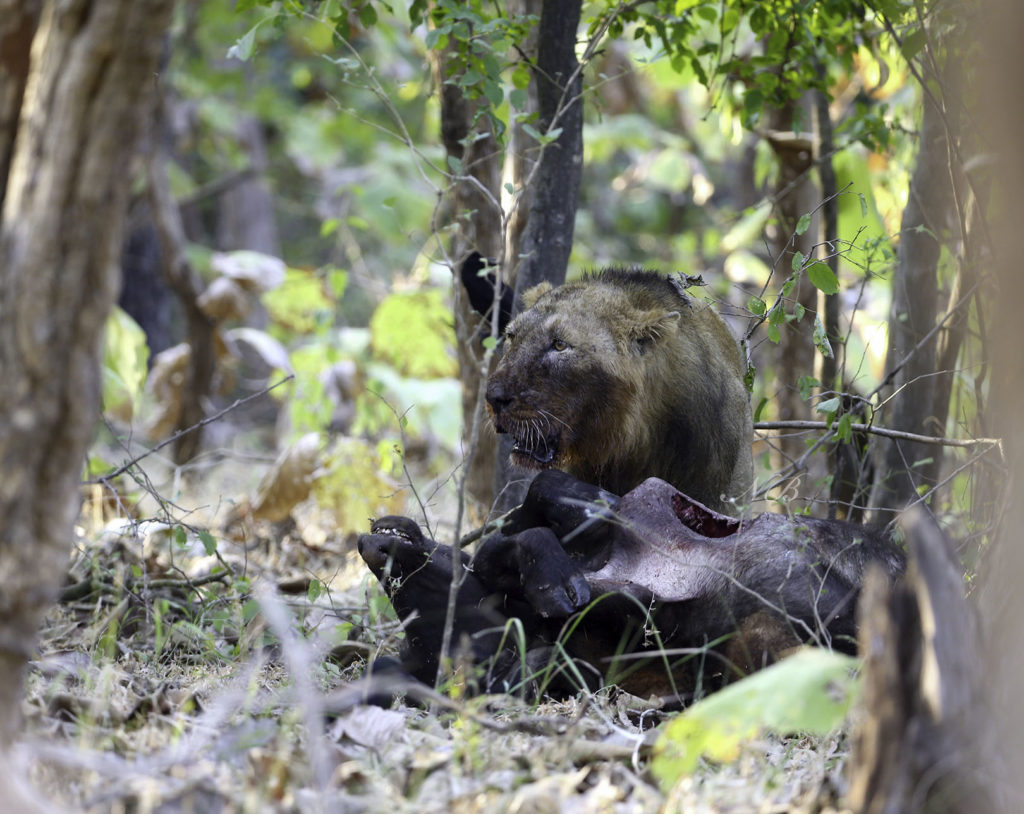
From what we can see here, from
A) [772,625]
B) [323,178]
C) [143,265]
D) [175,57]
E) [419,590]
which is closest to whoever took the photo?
[772,625]

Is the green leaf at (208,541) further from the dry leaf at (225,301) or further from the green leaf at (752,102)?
the dry leaf at (225,301)

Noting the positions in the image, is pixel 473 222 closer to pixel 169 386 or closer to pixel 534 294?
pixel 534 294

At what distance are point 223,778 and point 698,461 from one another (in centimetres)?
263

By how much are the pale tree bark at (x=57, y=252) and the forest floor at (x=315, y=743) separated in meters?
0.44

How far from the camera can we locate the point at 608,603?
3.38m

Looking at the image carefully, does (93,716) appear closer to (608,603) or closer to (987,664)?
(608,603)

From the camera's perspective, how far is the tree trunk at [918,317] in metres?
5.45

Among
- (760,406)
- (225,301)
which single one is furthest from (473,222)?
(225,301)

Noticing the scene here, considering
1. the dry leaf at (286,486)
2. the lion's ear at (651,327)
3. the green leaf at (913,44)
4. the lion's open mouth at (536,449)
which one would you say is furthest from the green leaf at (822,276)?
the dry leaf at (286,486)

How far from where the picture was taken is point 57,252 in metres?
1.98

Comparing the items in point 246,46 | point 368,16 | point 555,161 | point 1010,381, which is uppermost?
point 368,16

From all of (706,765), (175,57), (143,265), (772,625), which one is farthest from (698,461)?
(175,57)

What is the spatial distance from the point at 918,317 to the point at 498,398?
2553 mm

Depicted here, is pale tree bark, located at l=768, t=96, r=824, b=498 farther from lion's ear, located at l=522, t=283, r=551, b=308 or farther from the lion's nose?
the lion's nose
